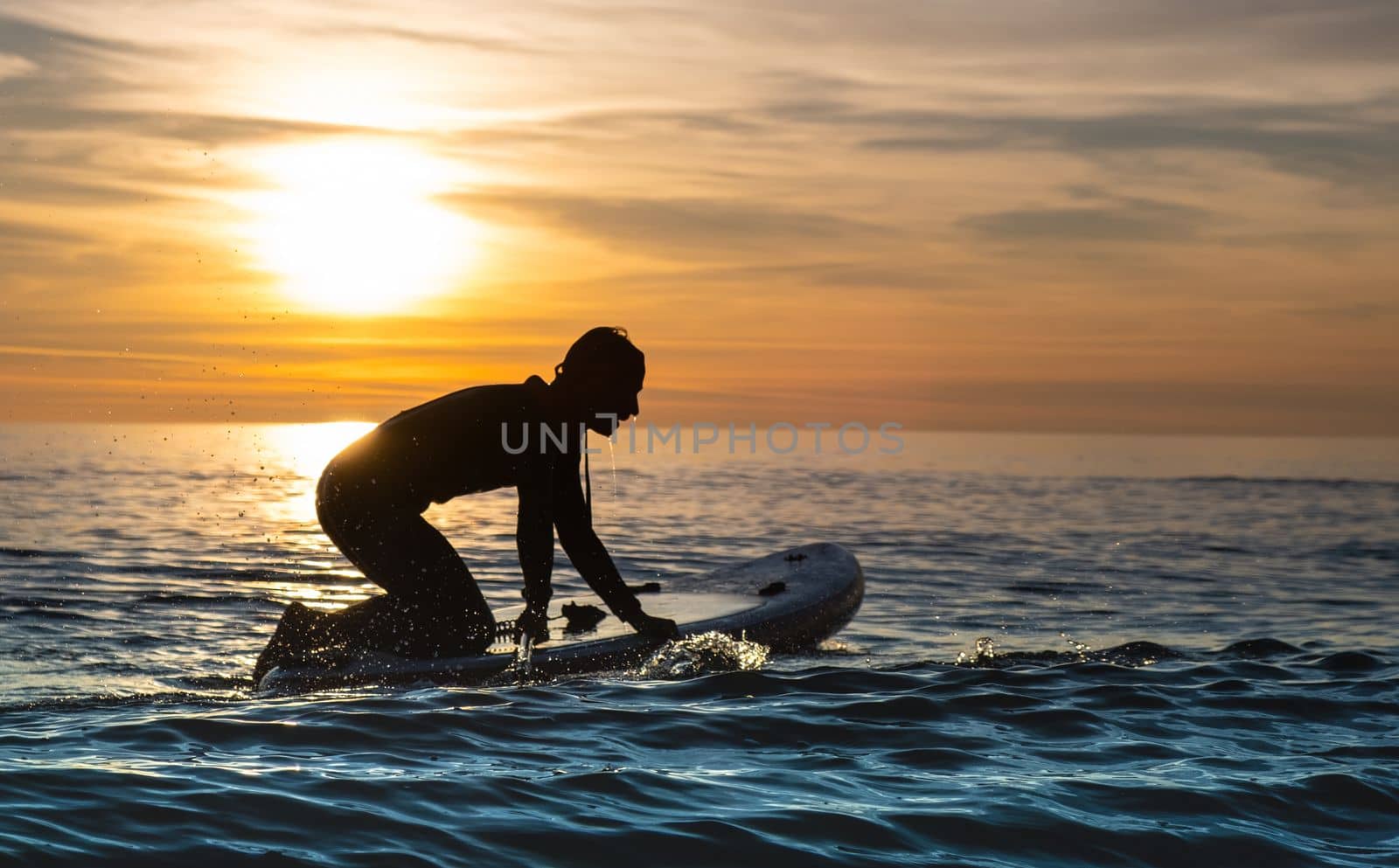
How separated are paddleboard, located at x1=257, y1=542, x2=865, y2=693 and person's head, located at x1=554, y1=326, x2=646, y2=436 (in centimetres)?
143

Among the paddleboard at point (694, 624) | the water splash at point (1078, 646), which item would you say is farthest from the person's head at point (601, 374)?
the water splash at point (1078, 646)

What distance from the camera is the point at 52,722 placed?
17.8 feet

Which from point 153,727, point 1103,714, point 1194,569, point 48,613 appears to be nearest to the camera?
point 153,727

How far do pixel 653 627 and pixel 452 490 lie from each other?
4.56 feet

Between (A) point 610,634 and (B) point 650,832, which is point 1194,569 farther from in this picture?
(B) point 650,832

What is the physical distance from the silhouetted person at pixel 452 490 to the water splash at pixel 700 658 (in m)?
0.62

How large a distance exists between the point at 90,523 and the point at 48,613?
9.35 m

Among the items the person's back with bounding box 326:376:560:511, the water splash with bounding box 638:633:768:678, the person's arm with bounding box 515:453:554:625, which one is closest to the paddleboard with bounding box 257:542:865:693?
the water splash with bounding box 638:633:768:678

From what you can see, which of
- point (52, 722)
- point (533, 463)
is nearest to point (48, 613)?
point (52, 722)

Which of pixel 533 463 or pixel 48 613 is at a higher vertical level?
pixel 533 463

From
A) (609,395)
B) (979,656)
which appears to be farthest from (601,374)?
(979,656)

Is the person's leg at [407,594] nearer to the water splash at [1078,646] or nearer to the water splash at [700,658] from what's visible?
the water splash at [700,658]

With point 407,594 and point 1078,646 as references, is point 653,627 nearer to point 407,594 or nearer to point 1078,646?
point 407,594

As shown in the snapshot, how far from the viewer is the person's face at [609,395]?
6305mm
